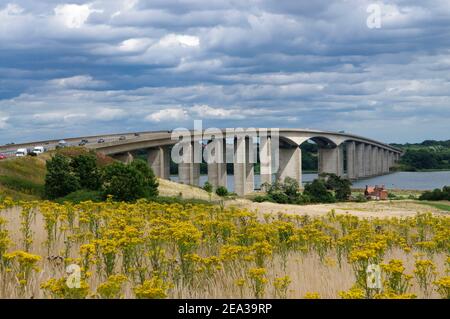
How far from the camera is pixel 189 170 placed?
284ft

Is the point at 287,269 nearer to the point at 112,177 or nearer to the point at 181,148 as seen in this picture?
the point at 112,177

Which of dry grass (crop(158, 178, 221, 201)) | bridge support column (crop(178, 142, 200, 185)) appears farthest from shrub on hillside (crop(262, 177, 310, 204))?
bridge support column (crop(178, 142, 200, 185))

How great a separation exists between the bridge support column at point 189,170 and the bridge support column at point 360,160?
197ft

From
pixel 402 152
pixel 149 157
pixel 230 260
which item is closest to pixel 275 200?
pixel 149 157

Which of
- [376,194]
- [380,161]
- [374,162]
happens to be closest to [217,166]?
[376,194]

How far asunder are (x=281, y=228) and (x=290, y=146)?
3865 inches

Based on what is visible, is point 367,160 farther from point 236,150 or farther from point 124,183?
point 124,183

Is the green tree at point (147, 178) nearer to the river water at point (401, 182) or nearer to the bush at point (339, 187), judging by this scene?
the bush at point (339, 187)

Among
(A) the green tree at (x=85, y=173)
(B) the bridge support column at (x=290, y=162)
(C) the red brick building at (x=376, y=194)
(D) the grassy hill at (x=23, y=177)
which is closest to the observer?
(D) the grassy hill at (x=23, y=177)

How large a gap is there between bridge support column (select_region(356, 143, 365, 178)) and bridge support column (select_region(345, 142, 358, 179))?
5.43 feet

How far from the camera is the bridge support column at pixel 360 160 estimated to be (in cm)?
14138

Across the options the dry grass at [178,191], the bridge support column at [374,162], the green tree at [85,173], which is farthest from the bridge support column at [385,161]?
the green tree at [85,173]

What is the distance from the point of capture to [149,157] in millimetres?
83062

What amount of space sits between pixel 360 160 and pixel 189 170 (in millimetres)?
65793
